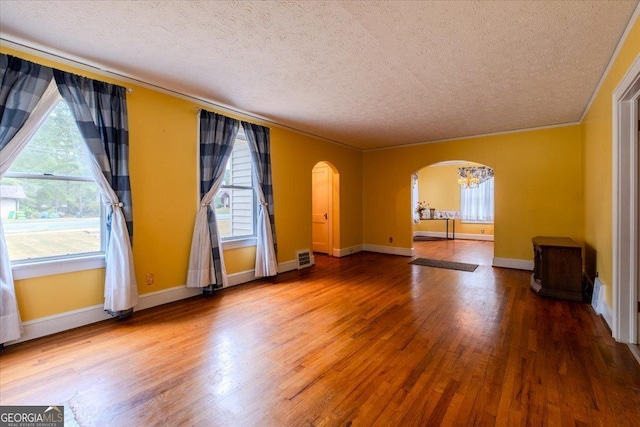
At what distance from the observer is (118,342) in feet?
7.99

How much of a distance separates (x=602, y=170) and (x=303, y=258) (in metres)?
4.15

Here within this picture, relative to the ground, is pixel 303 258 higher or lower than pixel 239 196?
lower

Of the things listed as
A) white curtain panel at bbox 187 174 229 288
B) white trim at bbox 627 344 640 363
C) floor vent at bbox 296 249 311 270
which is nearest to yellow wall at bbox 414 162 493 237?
floor vent at bbox 296 249 311 270

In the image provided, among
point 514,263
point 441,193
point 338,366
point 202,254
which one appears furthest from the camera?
point 441,193

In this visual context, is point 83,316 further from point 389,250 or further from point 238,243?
point 389,250

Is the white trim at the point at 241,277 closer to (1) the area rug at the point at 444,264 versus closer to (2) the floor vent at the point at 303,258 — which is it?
(2) the floor vent at the point at 303,258

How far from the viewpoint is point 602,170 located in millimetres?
3014

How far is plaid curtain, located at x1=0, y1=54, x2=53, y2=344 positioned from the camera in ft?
7.32

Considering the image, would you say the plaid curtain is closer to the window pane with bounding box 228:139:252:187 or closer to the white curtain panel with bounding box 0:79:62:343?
the white curtain panel with bounding box 0:79:62:343

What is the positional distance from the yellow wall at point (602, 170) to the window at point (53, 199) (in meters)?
4.64

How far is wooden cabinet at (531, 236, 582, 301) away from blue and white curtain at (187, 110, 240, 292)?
13.5 feet

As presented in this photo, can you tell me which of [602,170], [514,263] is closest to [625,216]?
[602,170]

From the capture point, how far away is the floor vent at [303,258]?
16.8ft
